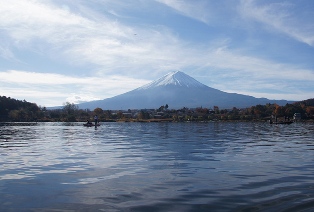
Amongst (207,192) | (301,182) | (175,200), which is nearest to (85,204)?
(175,200)

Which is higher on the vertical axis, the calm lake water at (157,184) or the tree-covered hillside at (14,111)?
the tree-covered hillside at (14,111)

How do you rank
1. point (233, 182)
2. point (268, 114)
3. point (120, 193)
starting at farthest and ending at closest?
1. point (268, 114)
2. point (233, 182)
3. point (120, 193)

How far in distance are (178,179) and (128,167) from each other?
10.7 ft

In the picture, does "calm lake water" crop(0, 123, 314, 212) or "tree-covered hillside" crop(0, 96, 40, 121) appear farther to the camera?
"tree-covered hillside" crop(0, 96, 40, 121)

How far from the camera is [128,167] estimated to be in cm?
1405

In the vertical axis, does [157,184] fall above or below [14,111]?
below

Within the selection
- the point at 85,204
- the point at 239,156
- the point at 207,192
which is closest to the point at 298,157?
the point at 239,156

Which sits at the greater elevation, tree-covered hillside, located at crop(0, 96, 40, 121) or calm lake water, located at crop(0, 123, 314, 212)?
tree-covered hillside, located at crop(0, 96, 40, 121)

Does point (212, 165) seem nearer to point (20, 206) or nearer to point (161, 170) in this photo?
point (161, 170)

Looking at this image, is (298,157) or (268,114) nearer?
(298,157)

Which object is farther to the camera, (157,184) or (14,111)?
(14,111)

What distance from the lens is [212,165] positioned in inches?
571

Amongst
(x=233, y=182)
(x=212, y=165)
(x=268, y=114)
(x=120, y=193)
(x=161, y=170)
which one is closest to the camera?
(x=120, y=193)

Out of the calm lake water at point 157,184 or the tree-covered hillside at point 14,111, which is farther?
the tree-covered hillside at point 14,111
